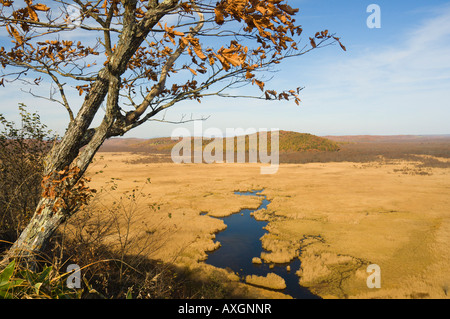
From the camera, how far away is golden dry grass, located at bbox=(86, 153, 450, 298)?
828 cm

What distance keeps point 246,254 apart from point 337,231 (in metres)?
5.30

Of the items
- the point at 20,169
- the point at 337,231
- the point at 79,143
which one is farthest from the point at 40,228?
the point at 337,231

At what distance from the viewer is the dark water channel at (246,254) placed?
8583 mm

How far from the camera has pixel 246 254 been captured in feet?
34.9

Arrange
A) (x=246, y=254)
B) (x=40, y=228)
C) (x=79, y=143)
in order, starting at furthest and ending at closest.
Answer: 1. (x=246, y=254)
2. (x=79, y=143)
3. (x=40, y=228)

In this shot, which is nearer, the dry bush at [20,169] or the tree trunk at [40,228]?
the tree trunk at [40,228]

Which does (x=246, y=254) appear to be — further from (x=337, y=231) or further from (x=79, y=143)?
(x=79, y=143)

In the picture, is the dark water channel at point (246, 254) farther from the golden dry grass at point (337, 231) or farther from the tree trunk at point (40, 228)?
the tree trunk at point (40, 228)

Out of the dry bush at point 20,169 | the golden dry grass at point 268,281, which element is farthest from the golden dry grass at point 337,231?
the dry bush at point 20,169

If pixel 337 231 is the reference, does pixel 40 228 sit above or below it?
above

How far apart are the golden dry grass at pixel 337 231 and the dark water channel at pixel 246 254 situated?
1.20 feet

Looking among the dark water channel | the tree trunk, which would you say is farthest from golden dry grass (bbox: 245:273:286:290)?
the tree trunk

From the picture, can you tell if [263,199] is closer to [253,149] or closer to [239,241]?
[239,241]

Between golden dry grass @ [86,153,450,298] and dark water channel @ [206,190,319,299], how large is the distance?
0.37 m
